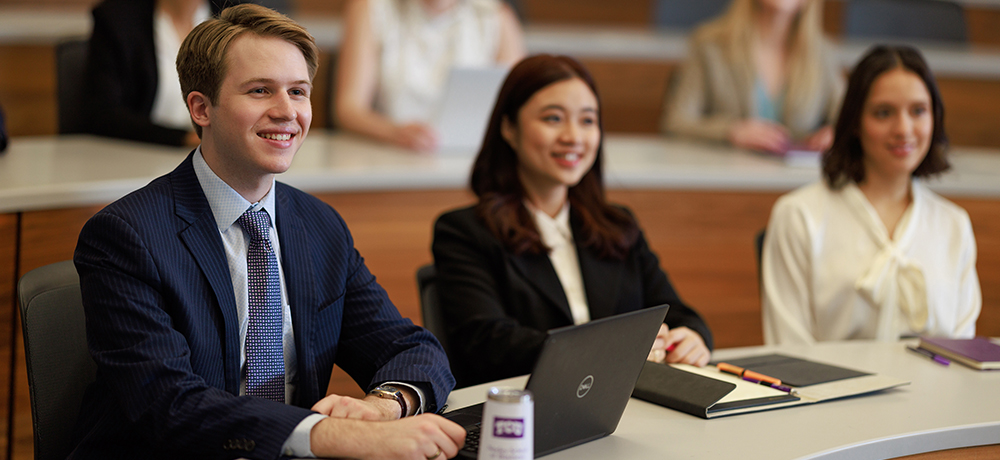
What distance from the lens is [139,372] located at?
1175 millimetres

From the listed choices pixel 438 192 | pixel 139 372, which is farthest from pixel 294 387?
pixel 438 192

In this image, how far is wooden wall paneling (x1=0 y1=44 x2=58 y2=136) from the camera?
316cm

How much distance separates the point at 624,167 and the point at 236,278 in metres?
1.68

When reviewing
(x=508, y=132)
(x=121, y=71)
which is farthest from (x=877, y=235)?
(x=121, y=71)

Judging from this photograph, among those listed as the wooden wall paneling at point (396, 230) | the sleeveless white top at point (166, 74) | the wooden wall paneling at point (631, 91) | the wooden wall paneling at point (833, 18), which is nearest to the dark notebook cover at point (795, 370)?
the wooden wall paneling at point (396, 230)

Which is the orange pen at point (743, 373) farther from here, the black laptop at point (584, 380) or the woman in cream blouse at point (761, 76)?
the woman in cream blouse at point (761, 76)

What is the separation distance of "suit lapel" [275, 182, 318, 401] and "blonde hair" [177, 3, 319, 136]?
0.20 meters

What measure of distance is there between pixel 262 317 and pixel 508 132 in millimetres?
846

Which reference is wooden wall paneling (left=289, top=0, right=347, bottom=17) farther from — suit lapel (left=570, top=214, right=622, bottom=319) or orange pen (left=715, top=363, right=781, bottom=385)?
orange pen (left=715, top=363, right=781, bottom=385)

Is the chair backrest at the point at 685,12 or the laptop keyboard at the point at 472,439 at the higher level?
the chair backrest at the point at 685,12

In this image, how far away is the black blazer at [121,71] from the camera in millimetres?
2611

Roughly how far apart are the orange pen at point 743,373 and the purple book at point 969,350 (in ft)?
1.62

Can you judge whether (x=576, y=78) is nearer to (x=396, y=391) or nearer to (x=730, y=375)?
(x=730, y=375)

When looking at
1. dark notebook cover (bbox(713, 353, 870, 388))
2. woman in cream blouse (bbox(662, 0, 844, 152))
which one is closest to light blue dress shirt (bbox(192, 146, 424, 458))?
dark notebook cover (bbox(713, 353, 870, 388))
